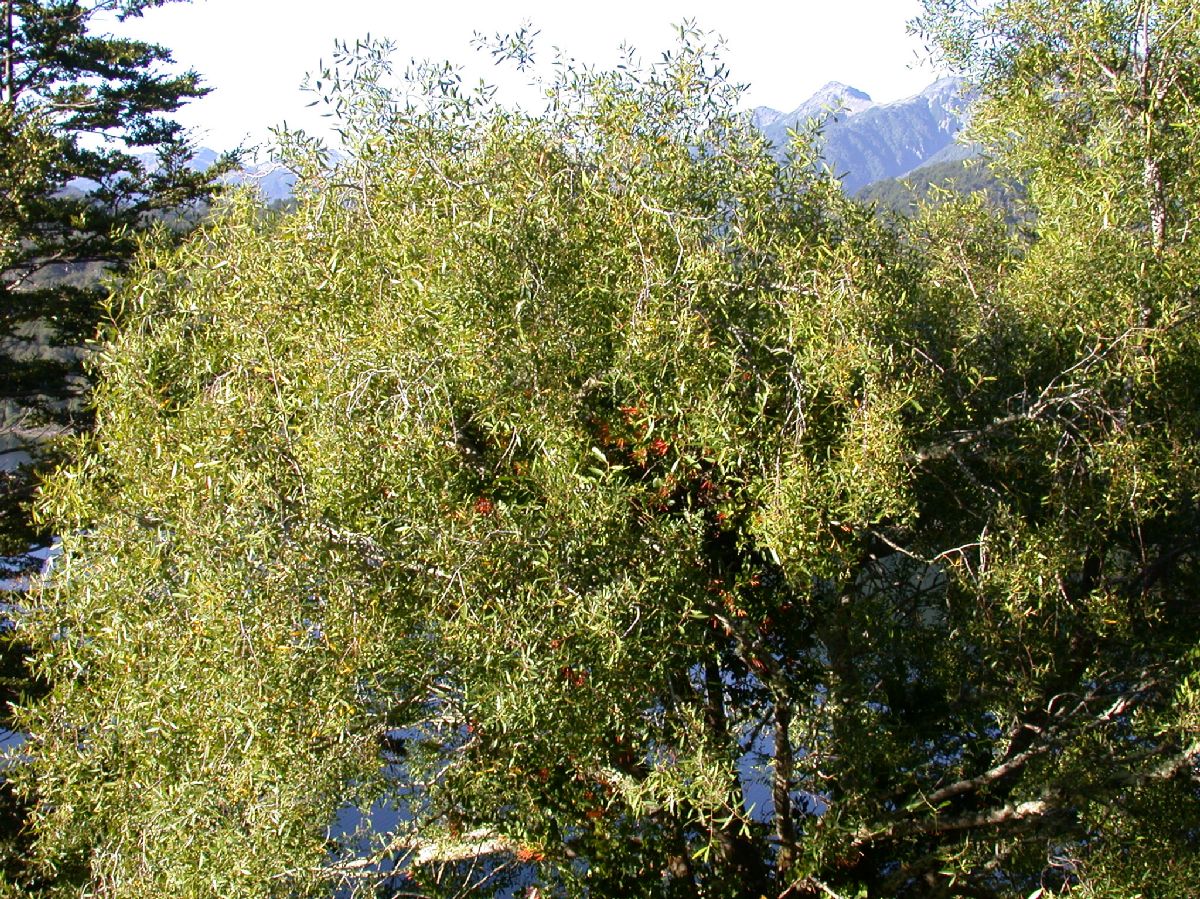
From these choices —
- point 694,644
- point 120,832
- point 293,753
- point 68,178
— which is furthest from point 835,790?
point 68,178

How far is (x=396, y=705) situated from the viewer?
4.97m

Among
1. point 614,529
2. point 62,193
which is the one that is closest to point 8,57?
point 62,193

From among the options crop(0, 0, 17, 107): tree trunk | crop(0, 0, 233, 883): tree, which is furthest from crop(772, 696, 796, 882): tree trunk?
crop(0, 0, 17, 107): tree trunk

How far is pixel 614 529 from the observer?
488cm

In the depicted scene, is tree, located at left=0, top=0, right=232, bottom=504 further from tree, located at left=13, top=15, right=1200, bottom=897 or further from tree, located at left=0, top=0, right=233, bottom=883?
tree, located at left=13, top=15, right=1200, bottom=897

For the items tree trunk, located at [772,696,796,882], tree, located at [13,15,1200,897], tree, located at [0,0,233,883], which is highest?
tree, located at [0,0,233,883]

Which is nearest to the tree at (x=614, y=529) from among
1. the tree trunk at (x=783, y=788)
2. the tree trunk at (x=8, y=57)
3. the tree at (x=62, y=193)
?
the tree trunk at (x=783, y=788)

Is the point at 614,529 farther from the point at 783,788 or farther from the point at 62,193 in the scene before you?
the point at 62,193

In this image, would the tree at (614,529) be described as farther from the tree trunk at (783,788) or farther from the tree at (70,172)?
the tree at (70,172)

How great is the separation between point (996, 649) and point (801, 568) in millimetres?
1547

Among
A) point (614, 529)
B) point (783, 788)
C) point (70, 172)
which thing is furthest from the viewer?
point (70, 172)

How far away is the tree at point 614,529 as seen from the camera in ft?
15.3

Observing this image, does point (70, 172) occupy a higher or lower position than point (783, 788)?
higher

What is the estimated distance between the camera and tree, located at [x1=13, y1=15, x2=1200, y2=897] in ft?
15.3
